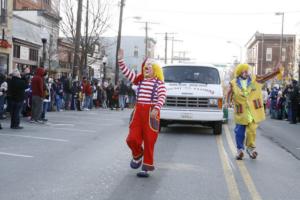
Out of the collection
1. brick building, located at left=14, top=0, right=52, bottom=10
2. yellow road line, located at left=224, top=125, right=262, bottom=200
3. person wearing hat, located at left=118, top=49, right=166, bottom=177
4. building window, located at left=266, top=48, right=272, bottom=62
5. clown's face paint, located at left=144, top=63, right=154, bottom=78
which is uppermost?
brick building, located at left=14, top=0, right=52, bottom=10

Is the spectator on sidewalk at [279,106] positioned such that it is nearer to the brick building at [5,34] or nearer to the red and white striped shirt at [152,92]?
the brick building at [5,34]

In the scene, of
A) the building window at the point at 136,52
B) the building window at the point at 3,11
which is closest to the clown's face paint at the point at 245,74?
the building window at the point at 3,11

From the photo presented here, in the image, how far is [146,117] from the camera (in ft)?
26.4

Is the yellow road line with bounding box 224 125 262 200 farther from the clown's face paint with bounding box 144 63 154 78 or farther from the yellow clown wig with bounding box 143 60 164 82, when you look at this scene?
the clown's face paint with bounding box 144 63 154 78

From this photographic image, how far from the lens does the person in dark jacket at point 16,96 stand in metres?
14.4

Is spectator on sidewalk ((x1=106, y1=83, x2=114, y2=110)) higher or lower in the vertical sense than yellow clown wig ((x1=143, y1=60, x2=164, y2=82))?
lower

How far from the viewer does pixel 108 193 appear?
6.81m

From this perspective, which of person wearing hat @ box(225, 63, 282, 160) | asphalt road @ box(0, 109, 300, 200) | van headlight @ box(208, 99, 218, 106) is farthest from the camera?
van headlight @ box(208, 99, 218, 106)

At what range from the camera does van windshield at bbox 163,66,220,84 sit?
15.3 m

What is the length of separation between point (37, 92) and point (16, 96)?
1806 mm

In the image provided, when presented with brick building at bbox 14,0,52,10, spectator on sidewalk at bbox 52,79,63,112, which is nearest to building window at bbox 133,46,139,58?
brick building at bbox 14,0,52,10

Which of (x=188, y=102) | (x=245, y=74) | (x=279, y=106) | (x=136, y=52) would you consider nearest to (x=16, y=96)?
(x=188, y=102)

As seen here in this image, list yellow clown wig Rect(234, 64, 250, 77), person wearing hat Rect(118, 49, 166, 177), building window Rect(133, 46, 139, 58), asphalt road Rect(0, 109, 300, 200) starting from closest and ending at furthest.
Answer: asphalt road Rect(0, 109, 300, 200) → person wearing hat Rect(118, 49, 166, 177) → yellow clown wig Rect(234, 64, 250, 77) → building window Rect(133, 46, 139, 58)

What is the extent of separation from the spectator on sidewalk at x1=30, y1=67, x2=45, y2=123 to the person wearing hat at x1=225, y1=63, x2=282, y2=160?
7.66 meters
